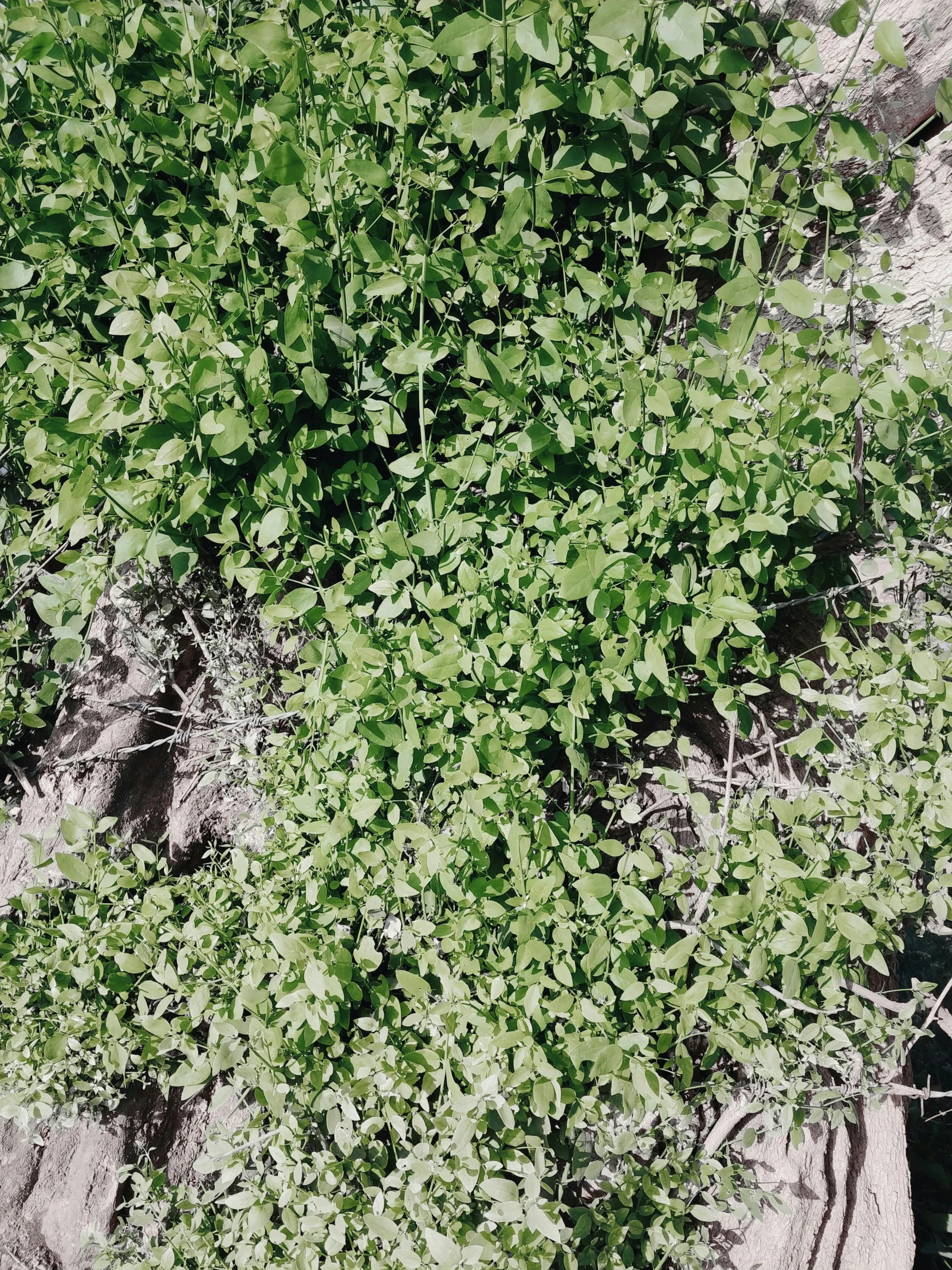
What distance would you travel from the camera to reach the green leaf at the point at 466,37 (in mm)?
1206

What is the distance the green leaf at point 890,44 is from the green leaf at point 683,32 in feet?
0.91

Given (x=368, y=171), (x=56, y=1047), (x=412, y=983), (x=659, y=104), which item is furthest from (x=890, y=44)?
(x=56, y=1047)

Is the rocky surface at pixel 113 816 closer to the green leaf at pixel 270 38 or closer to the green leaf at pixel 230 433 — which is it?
the green leaf at pixel 230 433

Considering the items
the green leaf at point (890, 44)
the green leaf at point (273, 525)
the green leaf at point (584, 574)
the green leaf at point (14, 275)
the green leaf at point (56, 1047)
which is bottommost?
the green leaf at point (56, 1047)

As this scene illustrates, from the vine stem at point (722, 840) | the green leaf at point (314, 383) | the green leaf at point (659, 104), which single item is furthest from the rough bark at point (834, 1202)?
the green leaf at point (659, 104)

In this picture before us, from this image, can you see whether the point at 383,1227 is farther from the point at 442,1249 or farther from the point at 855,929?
the point at 855,929

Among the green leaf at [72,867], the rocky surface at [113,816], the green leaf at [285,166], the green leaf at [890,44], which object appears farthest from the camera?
the rocky surface at [113,816]

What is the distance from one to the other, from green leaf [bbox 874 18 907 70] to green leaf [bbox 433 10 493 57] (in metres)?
0.62

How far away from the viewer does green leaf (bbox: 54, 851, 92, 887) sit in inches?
59.9

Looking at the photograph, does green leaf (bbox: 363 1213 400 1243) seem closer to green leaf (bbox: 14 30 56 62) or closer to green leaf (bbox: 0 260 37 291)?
green leaf (bbox: 0 260 37 291)

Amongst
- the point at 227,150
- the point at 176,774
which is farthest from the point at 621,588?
the point at 176,774

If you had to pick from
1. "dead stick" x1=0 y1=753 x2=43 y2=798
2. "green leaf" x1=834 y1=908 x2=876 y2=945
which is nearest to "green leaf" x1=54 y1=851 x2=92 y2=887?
"dead stick" x1=0 y1=753 x2=43 y2=798

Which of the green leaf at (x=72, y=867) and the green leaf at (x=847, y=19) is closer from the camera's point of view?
the green leaf at (x=847, y=19)

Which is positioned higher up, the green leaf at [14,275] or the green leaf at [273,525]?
the green leaf at [14,275]
